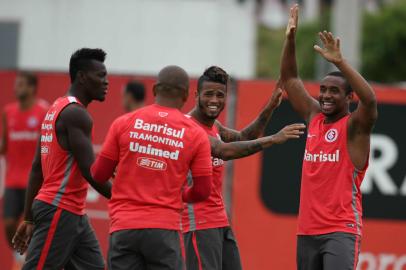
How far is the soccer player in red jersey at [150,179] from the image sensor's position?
7438 mm

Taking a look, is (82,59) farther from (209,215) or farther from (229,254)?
(229,254)

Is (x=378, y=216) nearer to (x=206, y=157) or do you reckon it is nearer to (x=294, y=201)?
(x=294, y=201)

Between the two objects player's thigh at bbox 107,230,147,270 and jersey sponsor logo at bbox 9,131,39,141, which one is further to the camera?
jersey sponsor logo at bbox 9,131,39,141

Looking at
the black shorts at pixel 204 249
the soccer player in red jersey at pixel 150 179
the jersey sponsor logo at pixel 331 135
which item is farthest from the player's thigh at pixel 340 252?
the soccer player in red jersey at pixel 150 179

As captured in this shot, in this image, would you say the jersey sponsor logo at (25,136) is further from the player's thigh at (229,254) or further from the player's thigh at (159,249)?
the player's thigh at (159,249)

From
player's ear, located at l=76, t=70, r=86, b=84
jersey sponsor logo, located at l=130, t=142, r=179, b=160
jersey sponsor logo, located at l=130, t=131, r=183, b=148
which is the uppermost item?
player's ear, located at l=76, t=70, r=86, b=84

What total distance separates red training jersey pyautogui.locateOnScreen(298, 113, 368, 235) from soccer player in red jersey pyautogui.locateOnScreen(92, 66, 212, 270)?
1.24 metres

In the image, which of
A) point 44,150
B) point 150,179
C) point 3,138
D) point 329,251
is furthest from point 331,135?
point 3,138

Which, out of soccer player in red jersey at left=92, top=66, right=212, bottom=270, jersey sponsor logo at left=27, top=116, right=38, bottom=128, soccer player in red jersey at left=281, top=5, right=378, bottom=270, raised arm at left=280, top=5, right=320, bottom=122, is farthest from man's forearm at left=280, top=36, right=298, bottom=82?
jersey sponsor logo at left=27, top=116, right=38, bottom=128

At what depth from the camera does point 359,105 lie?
26.9ft

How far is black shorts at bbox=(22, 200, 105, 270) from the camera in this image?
847cm

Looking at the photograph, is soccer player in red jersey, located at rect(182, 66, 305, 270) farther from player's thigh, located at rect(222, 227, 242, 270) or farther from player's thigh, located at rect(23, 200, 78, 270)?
player's thigh, located at rect(23, 200, 78, 270)

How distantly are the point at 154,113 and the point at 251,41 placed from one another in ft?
48.5

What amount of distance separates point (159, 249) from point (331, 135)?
6.41 ft
